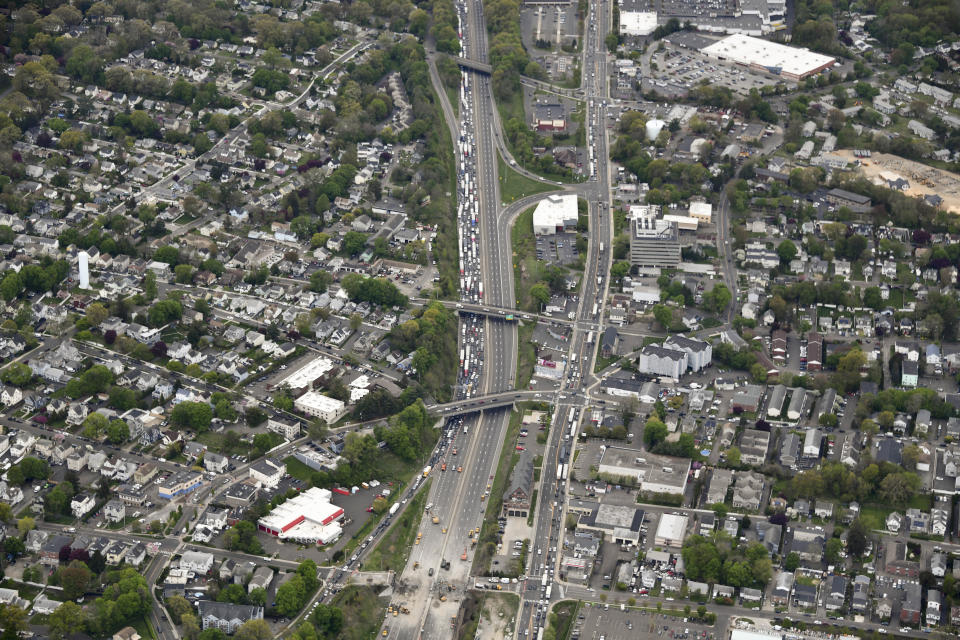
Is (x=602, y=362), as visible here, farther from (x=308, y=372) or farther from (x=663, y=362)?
(x=308, y=372)

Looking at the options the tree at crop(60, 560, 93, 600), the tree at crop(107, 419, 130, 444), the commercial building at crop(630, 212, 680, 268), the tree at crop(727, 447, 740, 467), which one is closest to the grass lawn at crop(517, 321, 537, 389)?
the commercial building at crop(630, 212, 680, 268)

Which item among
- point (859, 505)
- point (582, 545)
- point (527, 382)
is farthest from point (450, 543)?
point (859, 505)

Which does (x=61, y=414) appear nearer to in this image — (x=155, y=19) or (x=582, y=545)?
(x=582, y=545)

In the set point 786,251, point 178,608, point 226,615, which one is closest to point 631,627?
point 226,615

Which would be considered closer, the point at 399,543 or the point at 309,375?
the point at 399,543

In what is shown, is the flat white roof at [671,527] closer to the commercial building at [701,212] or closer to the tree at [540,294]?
the tree at [540,294]

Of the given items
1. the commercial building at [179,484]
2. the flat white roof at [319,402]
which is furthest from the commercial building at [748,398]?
the commercial building at [179,484]

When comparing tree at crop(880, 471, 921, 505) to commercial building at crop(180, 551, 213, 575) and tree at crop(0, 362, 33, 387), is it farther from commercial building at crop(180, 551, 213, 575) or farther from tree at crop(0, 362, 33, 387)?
tree at crop(0, 362, 33, 387)
